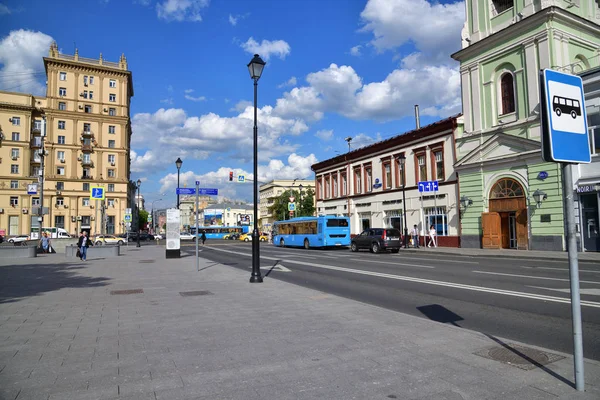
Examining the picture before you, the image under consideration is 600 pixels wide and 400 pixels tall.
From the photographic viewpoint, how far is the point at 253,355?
5094mm

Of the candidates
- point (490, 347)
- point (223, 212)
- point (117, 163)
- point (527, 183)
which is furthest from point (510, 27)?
point (223, 212)

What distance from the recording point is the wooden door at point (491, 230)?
88.1ft

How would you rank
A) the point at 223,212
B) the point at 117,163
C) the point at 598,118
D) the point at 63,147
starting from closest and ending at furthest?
the point at 598,118
the point at 63,147
the point at 117,163
the point at 223,212

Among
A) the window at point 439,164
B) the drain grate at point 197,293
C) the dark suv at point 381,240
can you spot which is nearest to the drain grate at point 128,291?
the drain grate at point 197,293

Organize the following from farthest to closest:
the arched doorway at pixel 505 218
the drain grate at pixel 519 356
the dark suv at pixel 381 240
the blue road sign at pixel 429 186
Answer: the blue road sign at pixel 429 186 < the dark suv at pixel 381 240 < the arched doorway at pixel 505 218 < the drain grate at pixel 519 356

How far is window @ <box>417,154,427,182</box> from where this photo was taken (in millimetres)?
34531

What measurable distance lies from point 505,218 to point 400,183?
1166 centimetres

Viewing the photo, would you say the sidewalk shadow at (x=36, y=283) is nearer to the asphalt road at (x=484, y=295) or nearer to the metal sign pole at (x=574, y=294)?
the asphalt road at (x=484, y=295)

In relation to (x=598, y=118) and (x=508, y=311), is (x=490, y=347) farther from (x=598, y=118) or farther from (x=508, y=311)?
(x=598, y=118)

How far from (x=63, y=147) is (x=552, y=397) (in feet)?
263

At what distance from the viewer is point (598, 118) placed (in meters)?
21.7

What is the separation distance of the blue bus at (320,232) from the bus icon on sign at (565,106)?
1104 inches

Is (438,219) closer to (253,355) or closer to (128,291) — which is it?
(128,291)

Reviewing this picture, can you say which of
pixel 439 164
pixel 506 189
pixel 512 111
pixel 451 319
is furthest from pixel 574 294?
pixel 439 164
